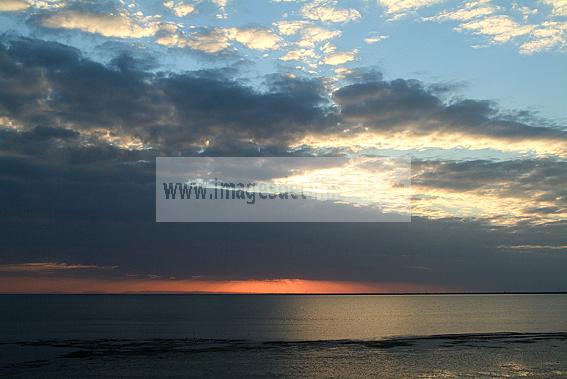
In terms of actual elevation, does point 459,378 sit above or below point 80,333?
above

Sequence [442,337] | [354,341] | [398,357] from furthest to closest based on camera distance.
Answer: [442,337] < [354,341] < [398,357]

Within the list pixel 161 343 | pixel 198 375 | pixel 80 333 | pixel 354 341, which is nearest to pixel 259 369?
pixel 198 375

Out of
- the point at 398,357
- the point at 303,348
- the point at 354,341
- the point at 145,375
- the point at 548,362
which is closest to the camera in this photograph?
the point at 145,375

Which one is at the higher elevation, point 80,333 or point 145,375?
point 145,375

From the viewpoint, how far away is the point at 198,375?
54.9 m

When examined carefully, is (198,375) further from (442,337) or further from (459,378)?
(442,337)

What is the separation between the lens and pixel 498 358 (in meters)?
67.9

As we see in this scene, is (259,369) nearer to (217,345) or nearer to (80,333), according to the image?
(217,345)

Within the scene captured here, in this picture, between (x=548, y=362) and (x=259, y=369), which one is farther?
(x=548, y=362)

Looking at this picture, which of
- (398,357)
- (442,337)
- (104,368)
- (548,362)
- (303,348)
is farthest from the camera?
(442,337)

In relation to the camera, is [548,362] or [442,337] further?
[442,337]

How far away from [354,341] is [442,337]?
55.4ft

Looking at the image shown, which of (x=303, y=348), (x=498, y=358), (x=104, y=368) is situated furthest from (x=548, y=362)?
(x=104, y=368)

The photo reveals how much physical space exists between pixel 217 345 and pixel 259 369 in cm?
2299
